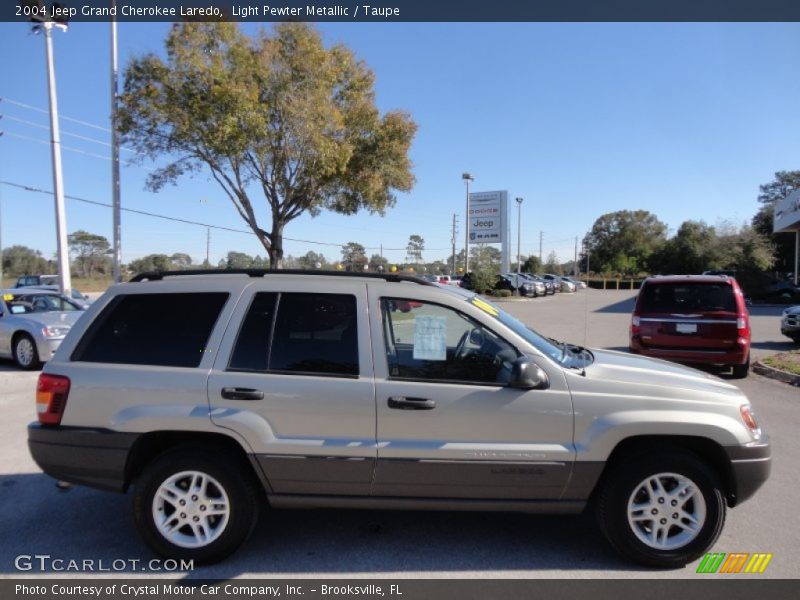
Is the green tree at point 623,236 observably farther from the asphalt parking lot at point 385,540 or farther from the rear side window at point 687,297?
the asphalt parking lot at point 385,540

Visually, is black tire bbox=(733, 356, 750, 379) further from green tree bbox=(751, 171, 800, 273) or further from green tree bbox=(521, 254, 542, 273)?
green tree bbox=(521, 254, 542, 273)

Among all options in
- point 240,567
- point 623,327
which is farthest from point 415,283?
point 623,327

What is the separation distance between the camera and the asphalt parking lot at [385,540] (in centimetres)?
346

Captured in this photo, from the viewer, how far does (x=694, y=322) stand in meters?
9.16

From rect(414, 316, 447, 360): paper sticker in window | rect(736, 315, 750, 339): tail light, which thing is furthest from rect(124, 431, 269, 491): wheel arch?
rect(736, 315, 750, 339): tail light

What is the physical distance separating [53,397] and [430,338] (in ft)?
8.10

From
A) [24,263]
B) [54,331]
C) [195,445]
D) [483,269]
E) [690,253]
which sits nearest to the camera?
[195,445]

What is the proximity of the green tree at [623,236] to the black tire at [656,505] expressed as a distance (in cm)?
9437

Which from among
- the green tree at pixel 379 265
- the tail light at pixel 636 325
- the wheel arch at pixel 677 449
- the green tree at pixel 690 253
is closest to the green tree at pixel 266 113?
the green tree at pixel 379 265

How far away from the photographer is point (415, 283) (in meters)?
3.81

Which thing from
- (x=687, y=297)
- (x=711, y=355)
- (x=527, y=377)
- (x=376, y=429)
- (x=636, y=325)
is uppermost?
(x=687, y=297)

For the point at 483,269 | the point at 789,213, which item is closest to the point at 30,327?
the point at 483,269

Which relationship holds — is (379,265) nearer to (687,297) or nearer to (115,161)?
(115,161)

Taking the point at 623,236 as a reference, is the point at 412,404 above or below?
below
